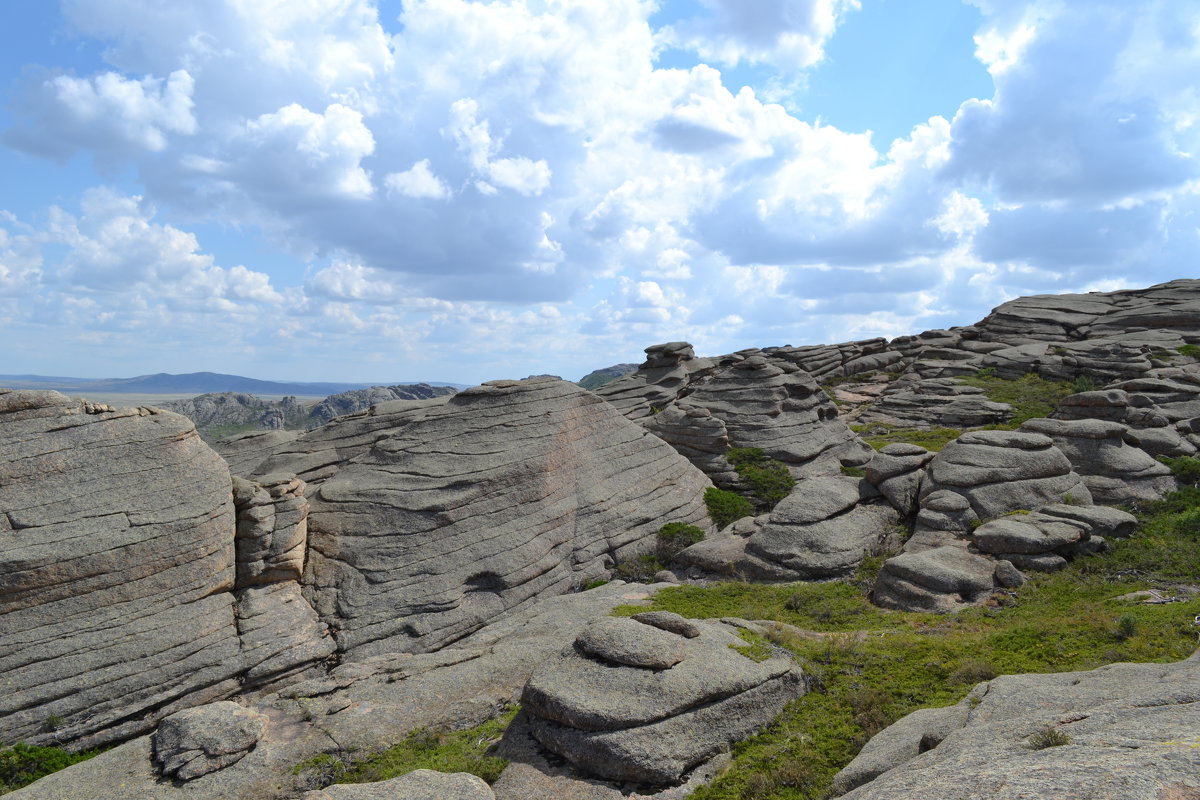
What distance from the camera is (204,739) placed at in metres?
17.4

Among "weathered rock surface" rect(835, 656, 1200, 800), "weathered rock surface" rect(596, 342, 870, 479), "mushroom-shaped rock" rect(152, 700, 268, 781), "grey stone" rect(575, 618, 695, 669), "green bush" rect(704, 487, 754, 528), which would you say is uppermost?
"weathered rock surface" rect(596, 342, 870, 479)

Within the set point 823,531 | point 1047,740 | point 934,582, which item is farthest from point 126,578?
point 934,582

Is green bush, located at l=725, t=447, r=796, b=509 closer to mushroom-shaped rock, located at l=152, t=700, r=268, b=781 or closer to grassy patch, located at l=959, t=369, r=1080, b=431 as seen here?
grassy patch, located at l=959, t=369, r=1080, b=431

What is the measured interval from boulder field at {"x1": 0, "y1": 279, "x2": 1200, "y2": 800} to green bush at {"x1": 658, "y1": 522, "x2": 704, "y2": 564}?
3.55 ft

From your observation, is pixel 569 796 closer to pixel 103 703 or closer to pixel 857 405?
pixel 103 703

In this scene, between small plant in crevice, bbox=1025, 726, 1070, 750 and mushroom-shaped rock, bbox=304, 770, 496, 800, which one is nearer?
small plant in crevice, bbox=1025, 726, 1070, 750

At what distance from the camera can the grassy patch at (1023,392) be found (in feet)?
205

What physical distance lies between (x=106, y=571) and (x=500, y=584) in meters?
14.2

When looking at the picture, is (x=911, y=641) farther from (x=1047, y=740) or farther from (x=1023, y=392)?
(x=1023, y=392)

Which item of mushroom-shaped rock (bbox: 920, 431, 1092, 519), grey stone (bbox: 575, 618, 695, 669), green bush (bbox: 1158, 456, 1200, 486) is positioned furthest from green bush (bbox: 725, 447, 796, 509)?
grey stone (bbox: 575, 618, 695, 669)

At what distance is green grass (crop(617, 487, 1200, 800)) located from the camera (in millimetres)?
16406

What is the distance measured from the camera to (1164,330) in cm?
8619

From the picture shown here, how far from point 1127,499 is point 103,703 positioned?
45.6 meters

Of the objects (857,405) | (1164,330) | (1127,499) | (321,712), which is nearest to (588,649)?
(321,712)
